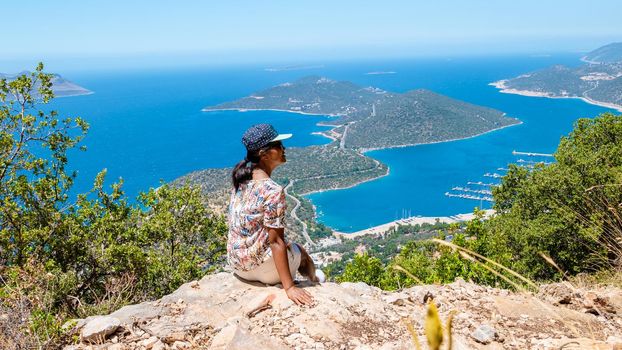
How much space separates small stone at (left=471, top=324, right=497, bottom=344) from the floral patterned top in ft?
5.18

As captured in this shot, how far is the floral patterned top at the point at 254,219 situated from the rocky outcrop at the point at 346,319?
309 millimetres

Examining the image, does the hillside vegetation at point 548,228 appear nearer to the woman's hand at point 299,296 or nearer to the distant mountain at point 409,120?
the woman's hand at point 299,296

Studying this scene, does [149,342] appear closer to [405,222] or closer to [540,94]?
[405,222]

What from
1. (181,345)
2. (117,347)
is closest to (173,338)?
(181,345)

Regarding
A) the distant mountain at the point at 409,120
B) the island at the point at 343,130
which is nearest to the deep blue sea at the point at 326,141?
the island at the point at 343,130

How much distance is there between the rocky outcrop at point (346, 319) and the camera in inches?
114

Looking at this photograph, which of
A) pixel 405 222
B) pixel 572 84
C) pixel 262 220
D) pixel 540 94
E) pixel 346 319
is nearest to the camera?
pixel 346 319

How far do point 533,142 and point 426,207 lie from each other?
4442cm

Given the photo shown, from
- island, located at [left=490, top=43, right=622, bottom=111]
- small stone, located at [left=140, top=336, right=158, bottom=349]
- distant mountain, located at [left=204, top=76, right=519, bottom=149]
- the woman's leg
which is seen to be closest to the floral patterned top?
the woman's leg

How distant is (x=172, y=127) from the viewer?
133 m

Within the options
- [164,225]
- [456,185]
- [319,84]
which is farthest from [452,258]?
[319,84]

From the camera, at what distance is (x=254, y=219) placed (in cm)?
354

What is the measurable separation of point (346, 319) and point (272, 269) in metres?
0.77

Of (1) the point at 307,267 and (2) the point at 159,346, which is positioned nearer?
(2) the point at 159,346
